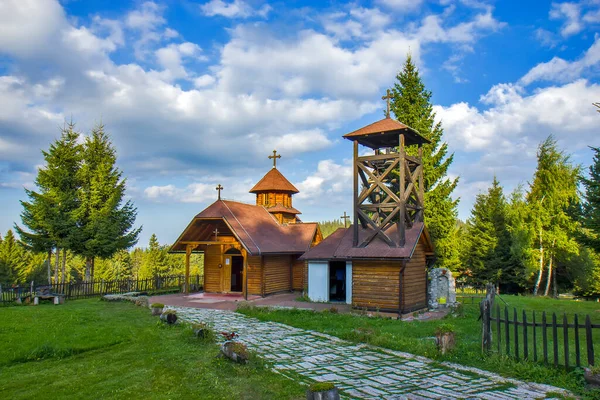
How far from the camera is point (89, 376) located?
7391 mm

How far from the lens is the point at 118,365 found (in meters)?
8.11

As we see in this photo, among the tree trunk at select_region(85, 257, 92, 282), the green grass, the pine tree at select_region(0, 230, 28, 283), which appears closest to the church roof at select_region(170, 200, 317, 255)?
the green grass

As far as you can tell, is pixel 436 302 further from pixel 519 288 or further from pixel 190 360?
pixel 519 288

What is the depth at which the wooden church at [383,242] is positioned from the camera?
1523cm

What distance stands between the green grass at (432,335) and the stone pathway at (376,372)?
11.5 inches

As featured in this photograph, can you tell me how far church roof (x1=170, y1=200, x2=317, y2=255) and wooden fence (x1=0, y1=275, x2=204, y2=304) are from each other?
3.14 metres

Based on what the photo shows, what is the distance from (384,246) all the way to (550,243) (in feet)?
61.1

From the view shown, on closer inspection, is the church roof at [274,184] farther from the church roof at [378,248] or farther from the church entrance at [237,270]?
the church roof at [378,248]

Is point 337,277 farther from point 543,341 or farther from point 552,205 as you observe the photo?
point 552,205

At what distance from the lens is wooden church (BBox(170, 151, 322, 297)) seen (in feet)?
65.9

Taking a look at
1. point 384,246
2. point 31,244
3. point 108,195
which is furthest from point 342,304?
point 31,244

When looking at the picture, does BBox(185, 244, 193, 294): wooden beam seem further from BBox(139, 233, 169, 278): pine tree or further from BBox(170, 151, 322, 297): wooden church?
BBox(139, 233, 169, 278): pine tree

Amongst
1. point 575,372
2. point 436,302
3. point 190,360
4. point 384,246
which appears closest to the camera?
point 575,372

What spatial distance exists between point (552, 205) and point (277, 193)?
1901cm
